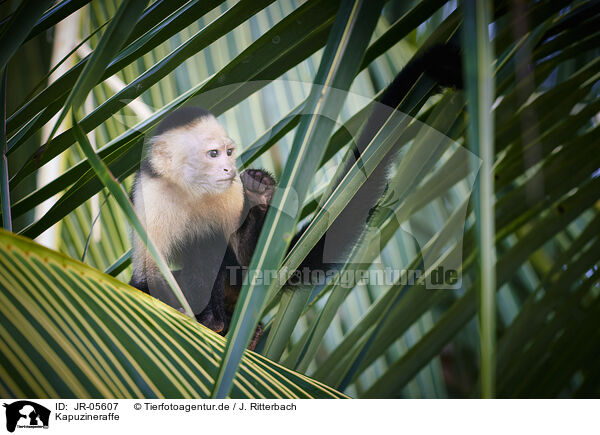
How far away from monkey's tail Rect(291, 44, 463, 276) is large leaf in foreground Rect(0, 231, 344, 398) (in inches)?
10.4

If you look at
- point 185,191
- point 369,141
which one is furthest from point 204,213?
point 369,141

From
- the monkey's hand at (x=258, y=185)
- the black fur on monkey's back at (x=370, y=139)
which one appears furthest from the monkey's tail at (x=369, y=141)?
the monkey's hand at (x=258, y=185)

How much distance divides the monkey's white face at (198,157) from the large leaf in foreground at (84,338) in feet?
1.00

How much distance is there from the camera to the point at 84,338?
Answer: 0.27 metres

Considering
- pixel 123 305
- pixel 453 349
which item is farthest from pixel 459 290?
pixel 123 305

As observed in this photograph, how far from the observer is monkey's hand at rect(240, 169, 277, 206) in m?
0.62

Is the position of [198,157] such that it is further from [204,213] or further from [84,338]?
[84,338]

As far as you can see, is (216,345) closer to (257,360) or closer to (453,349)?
(257,360)

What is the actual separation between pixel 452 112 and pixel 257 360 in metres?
0.34

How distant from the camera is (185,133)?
577mm

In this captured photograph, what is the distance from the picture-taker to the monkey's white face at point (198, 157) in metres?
0.56
